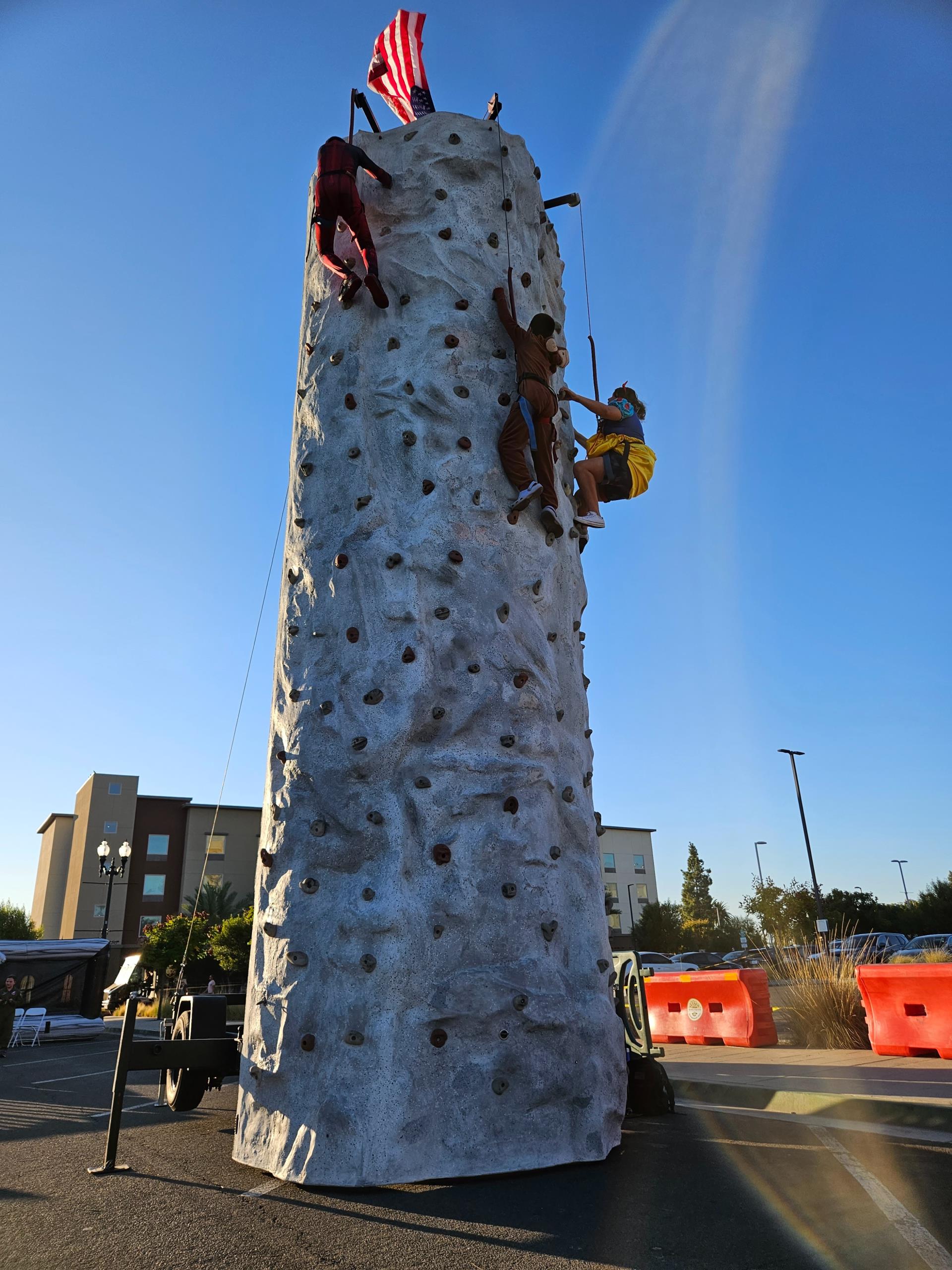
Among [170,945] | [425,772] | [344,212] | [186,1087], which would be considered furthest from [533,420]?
[170,945]

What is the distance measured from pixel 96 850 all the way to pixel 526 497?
164ft

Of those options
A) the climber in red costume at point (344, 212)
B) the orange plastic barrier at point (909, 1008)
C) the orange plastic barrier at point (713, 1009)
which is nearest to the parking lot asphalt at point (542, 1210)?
the orange plastic barrier at point (909, 1008)

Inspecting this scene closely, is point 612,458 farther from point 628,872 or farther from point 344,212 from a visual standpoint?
point 628,872

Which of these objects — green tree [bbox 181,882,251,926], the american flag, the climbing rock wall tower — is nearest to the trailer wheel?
the climbing rock wall tower

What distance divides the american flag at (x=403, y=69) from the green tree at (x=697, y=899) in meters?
54.5

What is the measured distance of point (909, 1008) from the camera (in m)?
9.22

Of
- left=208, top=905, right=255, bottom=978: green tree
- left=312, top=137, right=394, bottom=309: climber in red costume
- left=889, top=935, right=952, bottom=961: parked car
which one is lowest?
left=889, top=935, right=952, bottom=961: parked car

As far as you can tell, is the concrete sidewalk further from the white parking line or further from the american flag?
the american flag

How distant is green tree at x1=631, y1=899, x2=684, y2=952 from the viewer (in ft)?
180

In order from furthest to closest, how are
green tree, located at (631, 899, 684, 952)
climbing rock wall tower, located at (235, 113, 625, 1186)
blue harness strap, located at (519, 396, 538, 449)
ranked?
green tree, located at (631, 899, 684, 952) → blue harness strap, located at (519, 396, 538, 449) → climbing rock wall tower, located at (235, 113, 625, 1186)

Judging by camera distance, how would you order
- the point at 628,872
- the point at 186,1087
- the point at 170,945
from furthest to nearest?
A: the point at 628,872, the point at 170,945, the point at 186,1087

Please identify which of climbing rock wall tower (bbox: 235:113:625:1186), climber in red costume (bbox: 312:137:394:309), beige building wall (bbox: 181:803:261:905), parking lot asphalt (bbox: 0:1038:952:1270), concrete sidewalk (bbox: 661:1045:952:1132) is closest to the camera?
parking lot asphalt (bbox: 0:1038:952:1270)

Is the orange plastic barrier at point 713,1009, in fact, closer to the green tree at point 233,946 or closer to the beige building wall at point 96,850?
the green tree at point 233,946

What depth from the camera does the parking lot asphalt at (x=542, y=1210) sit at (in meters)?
3.44
